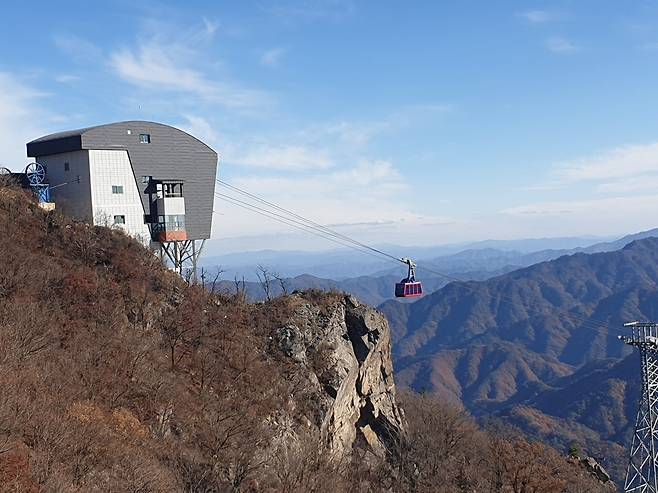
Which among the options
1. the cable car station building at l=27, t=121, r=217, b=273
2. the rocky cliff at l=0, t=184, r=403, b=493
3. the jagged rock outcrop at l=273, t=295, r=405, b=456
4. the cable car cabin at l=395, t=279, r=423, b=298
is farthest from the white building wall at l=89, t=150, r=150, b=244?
the cable car cabin at l=395, t=279, r=423, b=298

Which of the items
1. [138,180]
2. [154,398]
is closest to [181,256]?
[138,180]

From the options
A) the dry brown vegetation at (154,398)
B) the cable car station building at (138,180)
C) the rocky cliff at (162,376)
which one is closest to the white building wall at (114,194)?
the cable car station building at (138,180)

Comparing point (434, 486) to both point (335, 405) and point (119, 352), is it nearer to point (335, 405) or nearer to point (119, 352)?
point (335, 405)

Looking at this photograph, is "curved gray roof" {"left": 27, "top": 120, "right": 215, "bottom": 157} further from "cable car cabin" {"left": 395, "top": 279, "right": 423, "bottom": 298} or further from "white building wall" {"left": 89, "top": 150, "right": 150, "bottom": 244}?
"cable car cabin" {"left": 395, "top": 279, "right": 423, "bottom": 298}

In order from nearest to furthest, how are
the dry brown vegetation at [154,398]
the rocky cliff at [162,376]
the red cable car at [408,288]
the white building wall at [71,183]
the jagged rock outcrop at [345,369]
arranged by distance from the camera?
1. the dry brown vegetation at [154,398]
2. the rocky cliff at [162,376]
3. the jagged rock outcrop at [345,369]
4. the red cable car at [408,288]
5. the white building wall at [71,183]

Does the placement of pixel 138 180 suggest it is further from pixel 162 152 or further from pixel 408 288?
pixel 408 288

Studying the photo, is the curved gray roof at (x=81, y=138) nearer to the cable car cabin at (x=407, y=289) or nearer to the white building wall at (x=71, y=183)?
the white building wall at (x=71, y=183)
